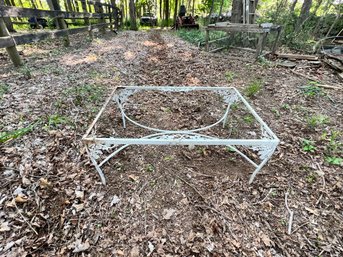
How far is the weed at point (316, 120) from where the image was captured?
99.7 inches

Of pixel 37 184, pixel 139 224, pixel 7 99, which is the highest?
pixel 7 99

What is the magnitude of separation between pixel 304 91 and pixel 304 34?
425 cm

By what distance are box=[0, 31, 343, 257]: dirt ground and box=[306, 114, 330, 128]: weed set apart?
0.02 m

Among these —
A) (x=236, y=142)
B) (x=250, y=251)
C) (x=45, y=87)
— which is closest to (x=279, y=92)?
(x=236, y=142)

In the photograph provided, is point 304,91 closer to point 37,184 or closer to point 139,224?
point 139,224

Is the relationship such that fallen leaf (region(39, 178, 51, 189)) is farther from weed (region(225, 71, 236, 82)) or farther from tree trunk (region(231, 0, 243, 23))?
tree trunk (region(231, 0, 243, 23))

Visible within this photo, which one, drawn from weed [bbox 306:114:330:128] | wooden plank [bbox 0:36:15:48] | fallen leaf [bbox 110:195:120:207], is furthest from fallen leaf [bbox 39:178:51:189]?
weed [bbox 306:114:330:128]

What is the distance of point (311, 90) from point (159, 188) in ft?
11.4

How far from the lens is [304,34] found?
620 cm

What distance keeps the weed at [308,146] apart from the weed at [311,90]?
1.49 m

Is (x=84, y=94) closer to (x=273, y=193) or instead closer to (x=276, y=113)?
(x=273, y=193)

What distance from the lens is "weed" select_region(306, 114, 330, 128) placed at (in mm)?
2532

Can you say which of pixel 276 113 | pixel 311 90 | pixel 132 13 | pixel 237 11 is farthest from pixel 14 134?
pixel 132 13

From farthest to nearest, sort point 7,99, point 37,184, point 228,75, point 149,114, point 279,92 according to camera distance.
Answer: point 228,75
point 279,92
point 149,114
point 7,99
point 37,184
